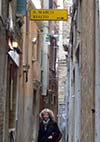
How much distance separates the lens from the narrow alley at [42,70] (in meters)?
7.20

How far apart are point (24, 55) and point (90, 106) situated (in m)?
9.43

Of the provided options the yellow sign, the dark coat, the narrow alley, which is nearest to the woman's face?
the narrow alley

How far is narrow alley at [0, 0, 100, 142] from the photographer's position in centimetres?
720

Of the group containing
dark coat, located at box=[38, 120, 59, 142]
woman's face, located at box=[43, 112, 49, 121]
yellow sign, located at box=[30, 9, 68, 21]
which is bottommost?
dark coat, located at box=[38, 120, 59, 142]

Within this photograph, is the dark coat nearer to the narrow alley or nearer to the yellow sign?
the narrow alley

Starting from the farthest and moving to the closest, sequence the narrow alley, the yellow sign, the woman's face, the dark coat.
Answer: the yellow sign → the dark coat → the woman's face → the narrow alley

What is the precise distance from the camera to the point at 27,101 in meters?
18.0

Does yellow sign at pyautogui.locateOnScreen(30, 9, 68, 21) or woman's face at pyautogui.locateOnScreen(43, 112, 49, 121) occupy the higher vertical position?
yellow sign at pyautogui.locateOnScreen(30, 9, 68, 21)

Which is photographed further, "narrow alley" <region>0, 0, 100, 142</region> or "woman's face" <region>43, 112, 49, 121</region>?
Result: "woman's face" <region>43, 112, 49, 121</region>

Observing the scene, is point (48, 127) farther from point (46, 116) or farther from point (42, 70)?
point (42, 70)

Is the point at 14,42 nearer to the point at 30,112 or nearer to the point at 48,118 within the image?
the point at 48,118

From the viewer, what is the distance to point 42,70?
2364cm

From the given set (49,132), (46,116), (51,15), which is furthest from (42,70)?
(46,116)

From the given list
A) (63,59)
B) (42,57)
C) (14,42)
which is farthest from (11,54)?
(63,59)
